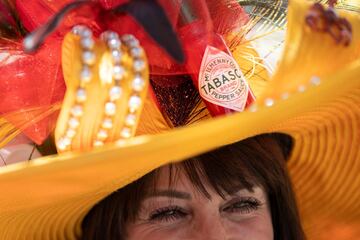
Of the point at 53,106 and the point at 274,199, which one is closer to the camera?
the point at 53,106

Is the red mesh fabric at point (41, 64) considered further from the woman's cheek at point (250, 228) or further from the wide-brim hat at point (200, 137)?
the woman's cheek at point (250, 228)

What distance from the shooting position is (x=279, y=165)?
1.46 metres

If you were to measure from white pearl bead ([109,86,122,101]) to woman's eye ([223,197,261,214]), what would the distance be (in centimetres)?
49

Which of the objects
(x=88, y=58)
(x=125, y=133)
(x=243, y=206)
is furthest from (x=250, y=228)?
(x=88, y=58)

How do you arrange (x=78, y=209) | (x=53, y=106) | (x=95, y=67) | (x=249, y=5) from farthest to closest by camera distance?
(x=78, y=209) → (x=249, y=5) → (x=53, y=106) → (x=95, y=67)

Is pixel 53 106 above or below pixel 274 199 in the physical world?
above

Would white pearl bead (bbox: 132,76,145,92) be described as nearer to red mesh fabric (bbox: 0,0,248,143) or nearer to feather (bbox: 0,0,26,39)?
red mesh fabric (bbox: 0,0,248,143)

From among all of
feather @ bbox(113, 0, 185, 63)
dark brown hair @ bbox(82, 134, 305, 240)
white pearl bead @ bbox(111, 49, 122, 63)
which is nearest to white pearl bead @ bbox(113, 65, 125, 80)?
white pearl bead @ bbox(111, 49, 122, 63)

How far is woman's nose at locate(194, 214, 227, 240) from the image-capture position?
4.37 feet

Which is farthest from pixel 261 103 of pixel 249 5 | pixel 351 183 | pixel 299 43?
pixel 351 183

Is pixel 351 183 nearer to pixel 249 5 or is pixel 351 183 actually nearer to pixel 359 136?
pixel 359 136

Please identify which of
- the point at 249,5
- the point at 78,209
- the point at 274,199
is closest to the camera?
the point at 249,5

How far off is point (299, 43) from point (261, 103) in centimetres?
11

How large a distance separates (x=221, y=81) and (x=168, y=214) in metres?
0.35
